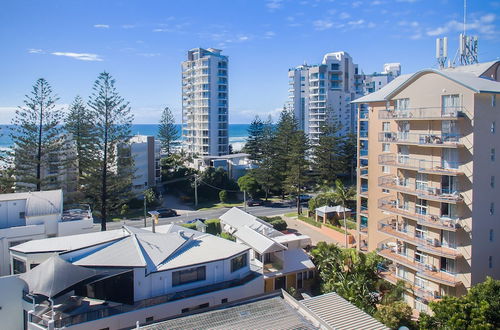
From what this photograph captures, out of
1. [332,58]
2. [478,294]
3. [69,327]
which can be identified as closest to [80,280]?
[69,327]

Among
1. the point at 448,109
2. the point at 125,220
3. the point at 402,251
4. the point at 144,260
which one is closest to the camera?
the point at 144,260

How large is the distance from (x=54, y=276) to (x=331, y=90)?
5688cm

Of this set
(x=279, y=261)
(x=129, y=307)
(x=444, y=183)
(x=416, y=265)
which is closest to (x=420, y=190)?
(x=444, y=183)

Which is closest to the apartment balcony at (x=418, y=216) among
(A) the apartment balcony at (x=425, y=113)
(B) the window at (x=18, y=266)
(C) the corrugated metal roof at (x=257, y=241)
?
(A) the apartment balcony at (x=425, y=113)

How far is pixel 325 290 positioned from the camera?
667 inches

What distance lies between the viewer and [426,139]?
17266 mm

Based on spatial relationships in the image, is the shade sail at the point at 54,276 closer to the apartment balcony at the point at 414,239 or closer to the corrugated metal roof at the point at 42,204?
the corrugated metal roof at the point at 42,204

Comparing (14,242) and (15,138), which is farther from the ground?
(15,138)

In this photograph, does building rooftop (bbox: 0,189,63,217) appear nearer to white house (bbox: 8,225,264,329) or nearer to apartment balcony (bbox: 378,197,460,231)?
white house (bbox: 8,225,264,329)

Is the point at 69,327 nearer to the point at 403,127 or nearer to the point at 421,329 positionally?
the point at 421,329

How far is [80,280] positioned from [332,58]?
58.7 meters

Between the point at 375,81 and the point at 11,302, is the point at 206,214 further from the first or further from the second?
the point at 375,81

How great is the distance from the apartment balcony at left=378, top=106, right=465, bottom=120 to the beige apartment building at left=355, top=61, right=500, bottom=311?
0.13ft

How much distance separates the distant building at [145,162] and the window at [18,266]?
76.4 ft
